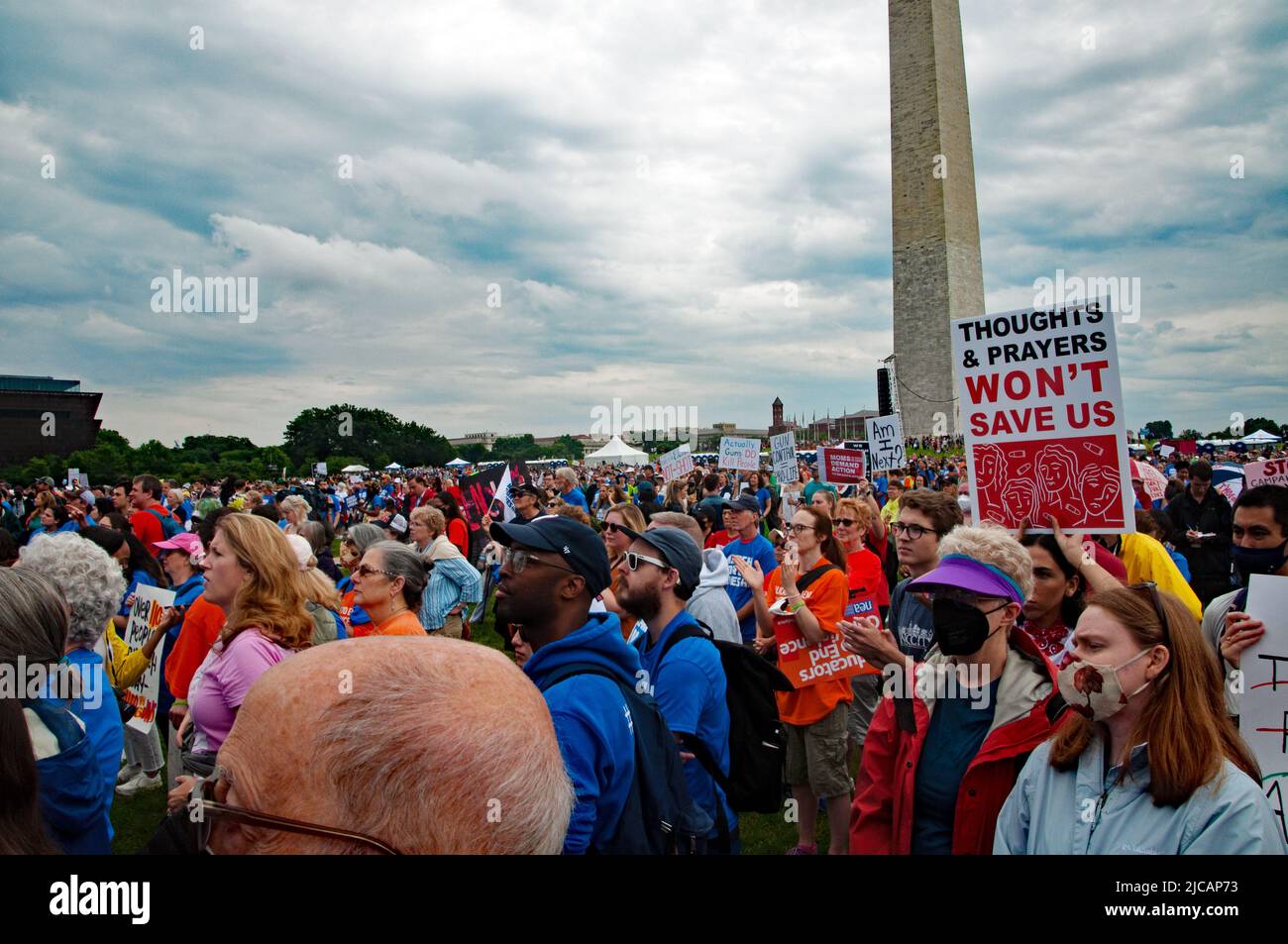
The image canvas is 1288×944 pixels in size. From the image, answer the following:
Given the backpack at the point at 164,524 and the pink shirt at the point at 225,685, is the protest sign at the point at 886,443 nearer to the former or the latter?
the backpack at the point at 164,524

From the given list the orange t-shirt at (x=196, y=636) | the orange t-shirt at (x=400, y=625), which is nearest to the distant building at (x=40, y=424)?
the orange t-shirt at (x=196, y=636)

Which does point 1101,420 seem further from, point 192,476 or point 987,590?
point 192,476

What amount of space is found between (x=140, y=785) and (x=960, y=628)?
614 centimetres

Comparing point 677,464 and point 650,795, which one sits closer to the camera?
point 650,795

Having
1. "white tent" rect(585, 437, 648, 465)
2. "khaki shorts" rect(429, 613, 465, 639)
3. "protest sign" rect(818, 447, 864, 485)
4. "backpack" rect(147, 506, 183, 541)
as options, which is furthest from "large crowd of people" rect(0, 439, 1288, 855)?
"white tent" rect(585, 437, 648, 465)

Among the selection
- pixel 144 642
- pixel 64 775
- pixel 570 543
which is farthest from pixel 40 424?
pixel 570 543

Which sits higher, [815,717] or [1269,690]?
[1269,690]

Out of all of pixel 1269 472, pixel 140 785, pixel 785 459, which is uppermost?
pixel 785 459

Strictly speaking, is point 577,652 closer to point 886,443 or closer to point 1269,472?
point 1269,472

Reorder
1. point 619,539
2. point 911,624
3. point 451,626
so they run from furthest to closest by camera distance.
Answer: point 451,626 < point 619,539 < point 911,624

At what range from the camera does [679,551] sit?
3248 millimetres

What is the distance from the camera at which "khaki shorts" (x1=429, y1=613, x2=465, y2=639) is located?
268 inches

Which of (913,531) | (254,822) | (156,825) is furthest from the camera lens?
(156,825)
